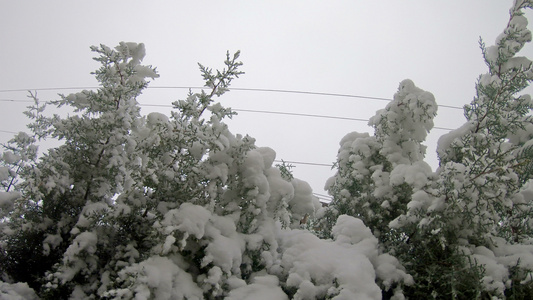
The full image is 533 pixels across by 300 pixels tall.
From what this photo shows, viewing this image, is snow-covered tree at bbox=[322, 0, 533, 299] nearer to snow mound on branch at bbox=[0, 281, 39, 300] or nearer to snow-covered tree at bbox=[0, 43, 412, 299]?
snow-covered tree at bbox=[0, 43, 412, 299]

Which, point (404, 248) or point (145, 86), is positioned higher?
point (145, 86)

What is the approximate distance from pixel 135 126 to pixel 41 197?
2.91 ft

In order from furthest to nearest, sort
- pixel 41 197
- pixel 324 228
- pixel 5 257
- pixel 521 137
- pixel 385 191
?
pixel 324 228 < pixel 521 137 < pixel 385 191 < pixel 5 257 < pixel 41 197

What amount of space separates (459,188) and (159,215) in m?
2.35

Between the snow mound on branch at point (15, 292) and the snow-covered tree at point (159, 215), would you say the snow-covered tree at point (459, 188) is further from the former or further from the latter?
the snow mound on branch at point (15, 292)

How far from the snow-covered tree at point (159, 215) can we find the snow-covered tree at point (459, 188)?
37 centimetres

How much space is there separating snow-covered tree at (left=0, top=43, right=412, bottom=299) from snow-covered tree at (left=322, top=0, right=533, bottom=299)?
372 millimetres

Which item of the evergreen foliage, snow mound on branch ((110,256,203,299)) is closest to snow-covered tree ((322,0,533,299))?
the evergreen foliage

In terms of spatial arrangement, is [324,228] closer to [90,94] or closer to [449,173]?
[449,173]

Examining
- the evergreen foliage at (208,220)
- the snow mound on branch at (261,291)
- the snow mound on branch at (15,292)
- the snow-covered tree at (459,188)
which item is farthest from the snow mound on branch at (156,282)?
the snow-covered tree at (459,188)

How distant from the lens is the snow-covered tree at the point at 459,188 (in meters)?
2.44

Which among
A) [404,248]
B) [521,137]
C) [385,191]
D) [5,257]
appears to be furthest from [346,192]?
[5,257]

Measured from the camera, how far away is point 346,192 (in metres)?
3.96

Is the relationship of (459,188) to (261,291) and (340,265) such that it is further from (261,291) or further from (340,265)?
(261,291)
